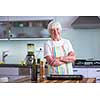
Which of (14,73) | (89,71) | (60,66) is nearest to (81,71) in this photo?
(89,71)

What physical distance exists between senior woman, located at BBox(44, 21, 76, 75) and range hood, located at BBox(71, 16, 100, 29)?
154 mm

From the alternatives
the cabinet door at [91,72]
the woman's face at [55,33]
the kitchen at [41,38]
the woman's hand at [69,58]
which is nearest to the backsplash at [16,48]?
the kitchen at [41,38]

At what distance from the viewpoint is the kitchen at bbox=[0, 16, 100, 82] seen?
148 centimetres

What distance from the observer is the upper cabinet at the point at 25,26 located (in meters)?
1.50

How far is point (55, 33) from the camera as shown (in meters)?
1.52

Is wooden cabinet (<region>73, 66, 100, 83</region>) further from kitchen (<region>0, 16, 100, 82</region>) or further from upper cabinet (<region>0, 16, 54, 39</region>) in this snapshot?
upper cabinet (<region>0, 16, 54, 39</region>)

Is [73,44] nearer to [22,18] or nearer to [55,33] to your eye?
[55,33]

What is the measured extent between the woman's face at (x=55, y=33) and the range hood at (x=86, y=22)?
128mm

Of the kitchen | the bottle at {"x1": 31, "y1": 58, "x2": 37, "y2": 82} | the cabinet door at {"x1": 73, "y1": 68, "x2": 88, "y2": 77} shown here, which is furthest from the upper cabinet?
the cabinet door at {"x1": 73, "y1": 68, "x2": 88, "y2": 77}

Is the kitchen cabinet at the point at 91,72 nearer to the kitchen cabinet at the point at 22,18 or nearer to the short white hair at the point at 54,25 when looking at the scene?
the short white hair at the point at 54,25
